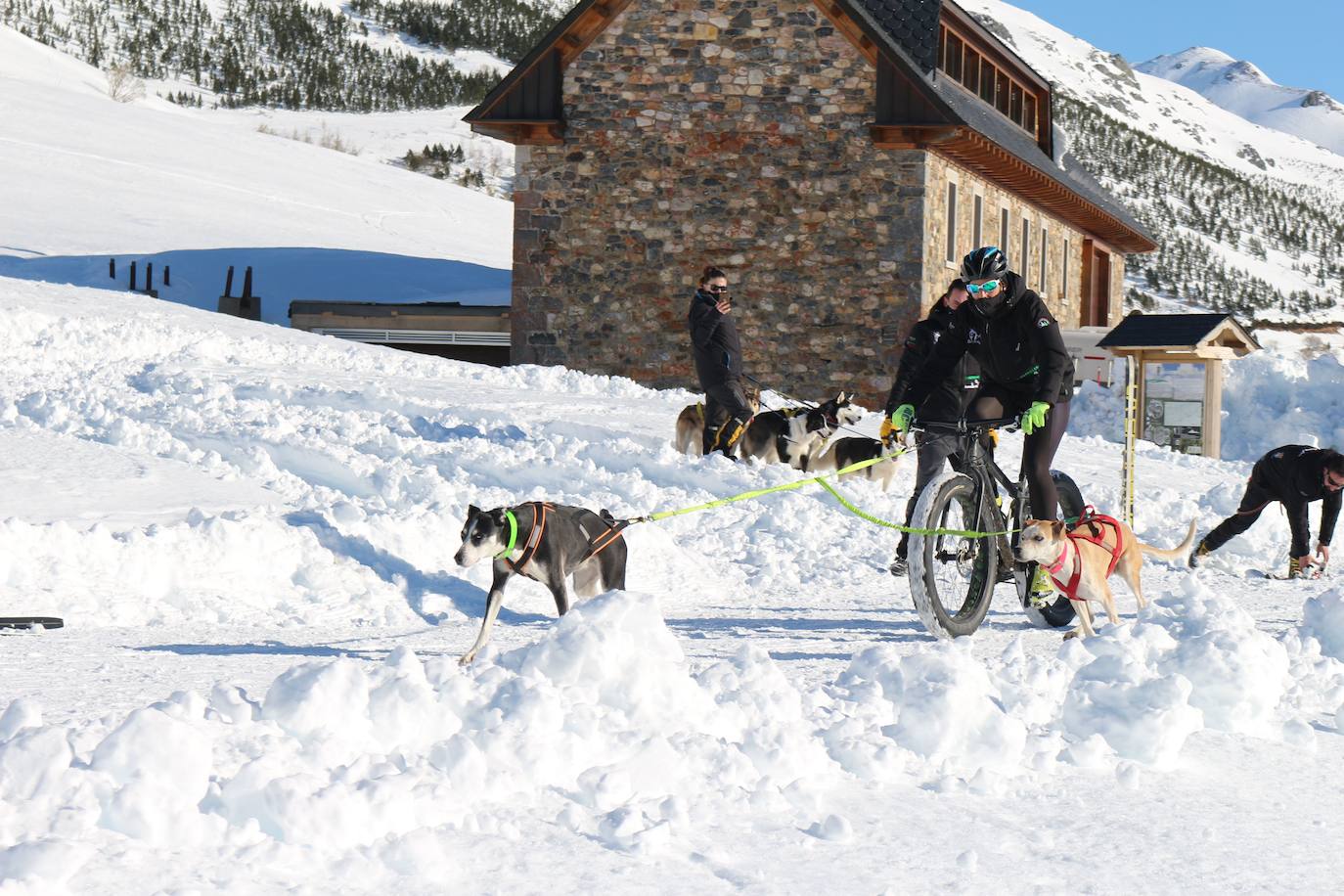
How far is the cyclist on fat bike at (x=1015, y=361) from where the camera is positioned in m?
7.08

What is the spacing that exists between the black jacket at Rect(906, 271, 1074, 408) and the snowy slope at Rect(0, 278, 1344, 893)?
1.14 m

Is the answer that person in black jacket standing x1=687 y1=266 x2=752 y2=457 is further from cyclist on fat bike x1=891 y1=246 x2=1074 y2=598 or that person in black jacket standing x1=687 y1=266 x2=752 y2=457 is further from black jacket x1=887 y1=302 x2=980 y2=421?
cyclist on fat bike x1=891 y1=246 x2=1074 y2=598

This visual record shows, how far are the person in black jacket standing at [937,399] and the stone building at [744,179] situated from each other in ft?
40.5

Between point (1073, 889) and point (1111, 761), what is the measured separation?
1.19m

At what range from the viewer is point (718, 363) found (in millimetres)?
13062

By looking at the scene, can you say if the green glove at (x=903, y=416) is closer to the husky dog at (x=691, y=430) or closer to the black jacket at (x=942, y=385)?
the black jacket at (x=942, y=385)

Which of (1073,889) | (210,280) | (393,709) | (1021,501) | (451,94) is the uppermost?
(451,94)

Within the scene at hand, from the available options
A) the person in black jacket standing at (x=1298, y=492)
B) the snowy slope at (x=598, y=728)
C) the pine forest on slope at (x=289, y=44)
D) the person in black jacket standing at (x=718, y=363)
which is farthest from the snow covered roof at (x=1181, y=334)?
the pine forest on slope at (x=289, y=44)

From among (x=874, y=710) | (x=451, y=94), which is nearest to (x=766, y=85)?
(x=874, y=710)

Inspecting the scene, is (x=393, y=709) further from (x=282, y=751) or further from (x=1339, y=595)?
(x=1339, y=595)

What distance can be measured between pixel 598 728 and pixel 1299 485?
7.56 meters

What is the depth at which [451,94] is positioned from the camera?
110188mm

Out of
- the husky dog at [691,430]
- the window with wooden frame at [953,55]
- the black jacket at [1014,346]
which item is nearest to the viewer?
the black jacket at [1014,346]

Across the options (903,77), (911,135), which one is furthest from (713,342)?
(903,77)
